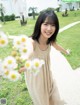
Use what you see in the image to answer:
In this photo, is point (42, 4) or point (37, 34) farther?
point (42, 4)

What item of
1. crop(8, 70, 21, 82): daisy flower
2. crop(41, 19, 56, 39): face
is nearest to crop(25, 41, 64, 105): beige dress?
crop(41, 19, 56, 39): face

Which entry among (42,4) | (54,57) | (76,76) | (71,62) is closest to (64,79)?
(76,76)

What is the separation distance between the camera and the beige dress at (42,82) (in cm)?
292

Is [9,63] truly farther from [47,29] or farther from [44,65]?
[44,65]

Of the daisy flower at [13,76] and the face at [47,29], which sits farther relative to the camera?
the face at [47,29]

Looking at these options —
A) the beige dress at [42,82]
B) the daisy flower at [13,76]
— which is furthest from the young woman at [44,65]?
the daisy flower at [13,76]

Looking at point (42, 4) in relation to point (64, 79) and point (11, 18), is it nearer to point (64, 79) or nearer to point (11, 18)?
point (11, 18)

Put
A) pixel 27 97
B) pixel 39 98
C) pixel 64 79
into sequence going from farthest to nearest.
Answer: pixel 64 79 → pixel 27 97 → pixel 39 98

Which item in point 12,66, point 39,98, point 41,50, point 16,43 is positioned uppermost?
point 16,43

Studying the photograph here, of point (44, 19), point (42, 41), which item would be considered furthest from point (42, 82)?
point (44, 19)

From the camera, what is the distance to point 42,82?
3021mm

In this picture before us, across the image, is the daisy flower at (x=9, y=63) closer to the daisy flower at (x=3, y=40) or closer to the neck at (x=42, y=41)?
the daisy flower at (x=3, y=40)

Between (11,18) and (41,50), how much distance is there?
49.4ft

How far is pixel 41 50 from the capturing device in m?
2.90
